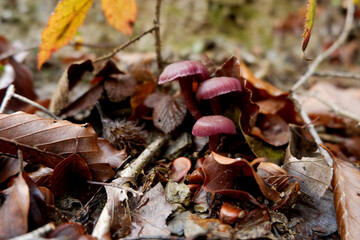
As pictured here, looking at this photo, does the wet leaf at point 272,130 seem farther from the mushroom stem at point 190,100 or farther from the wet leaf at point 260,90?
the mushroom stem at point 190,100

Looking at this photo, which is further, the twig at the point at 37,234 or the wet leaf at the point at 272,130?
the wet leaf at the point at 272,130

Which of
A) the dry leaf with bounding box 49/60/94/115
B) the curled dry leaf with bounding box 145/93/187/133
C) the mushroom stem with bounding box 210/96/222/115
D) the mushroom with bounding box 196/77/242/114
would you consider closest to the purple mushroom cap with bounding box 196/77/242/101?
the mushroom with bounding box 196/77/242/114

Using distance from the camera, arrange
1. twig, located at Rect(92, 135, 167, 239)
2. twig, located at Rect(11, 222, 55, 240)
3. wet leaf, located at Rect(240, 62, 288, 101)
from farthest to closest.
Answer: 1. wet leaf, located at Rect(240, 62, 288, 101)
2. twig, located at Rect(92, 135, 167, 239)
3. twig, located at Rect(11, 222, 55, 240)

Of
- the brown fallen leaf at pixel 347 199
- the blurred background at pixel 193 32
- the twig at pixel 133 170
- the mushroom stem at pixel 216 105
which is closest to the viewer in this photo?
the twig at pixel 133 170

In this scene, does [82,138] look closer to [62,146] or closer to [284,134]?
[62,146]

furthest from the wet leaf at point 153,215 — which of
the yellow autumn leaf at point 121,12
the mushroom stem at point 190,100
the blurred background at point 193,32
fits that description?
the blurred background at point 193,32

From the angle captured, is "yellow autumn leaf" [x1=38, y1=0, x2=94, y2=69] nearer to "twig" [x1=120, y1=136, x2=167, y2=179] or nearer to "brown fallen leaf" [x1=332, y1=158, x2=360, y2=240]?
"twig" [x1=120, y1=136, x2=167, y2=179]

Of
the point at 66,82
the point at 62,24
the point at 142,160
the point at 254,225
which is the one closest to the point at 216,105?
the point at 142,160

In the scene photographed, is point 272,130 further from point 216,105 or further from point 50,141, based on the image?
point 50,141
